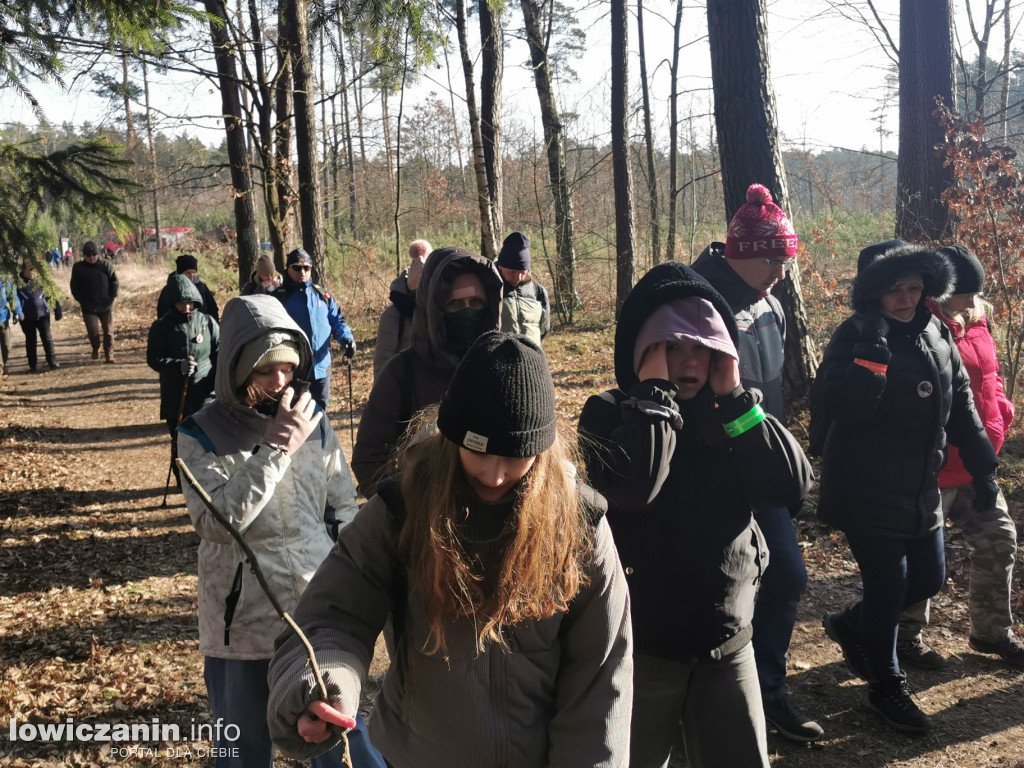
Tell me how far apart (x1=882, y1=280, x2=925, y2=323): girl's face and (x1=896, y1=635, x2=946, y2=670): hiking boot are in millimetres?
1979

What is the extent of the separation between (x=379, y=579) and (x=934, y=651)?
401cm

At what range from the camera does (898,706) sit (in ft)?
12.7

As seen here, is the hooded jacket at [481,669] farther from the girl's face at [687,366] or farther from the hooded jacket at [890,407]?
the hooded jacket at [890,407]

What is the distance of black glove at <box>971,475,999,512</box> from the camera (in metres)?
4.21

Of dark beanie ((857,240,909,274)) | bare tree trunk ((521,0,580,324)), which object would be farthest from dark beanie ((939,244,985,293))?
bare tree trunk ((521,0,580,324))

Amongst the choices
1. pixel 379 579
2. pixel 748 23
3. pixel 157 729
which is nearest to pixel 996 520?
pixel 379 579

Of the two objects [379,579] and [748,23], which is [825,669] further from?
[748,23]

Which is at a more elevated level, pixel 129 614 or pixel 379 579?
pixel 379 579

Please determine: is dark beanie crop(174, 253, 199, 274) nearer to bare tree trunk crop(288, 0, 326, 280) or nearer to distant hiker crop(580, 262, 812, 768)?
bare tree trunk crop(288, 0, 326, 280)

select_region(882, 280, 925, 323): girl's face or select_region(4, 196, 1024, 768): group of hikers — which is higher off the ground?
select_region(882, 280, 925, 323): girl's face

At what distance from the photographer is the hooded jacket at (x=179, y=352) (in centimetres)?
769

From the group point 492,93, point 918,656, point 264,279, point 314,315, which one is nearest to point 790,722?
point 918,656

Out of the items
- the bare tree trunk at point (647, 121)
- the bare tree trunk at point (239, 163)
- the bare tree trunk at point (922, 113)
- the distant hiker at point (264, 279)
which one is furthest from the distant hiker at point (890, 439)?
the bare tree trunk at point (647, 121)

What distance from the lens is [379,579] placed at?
1870mm
